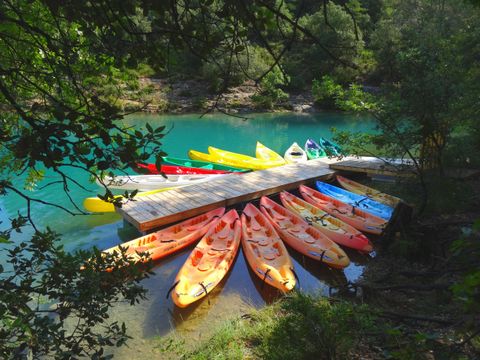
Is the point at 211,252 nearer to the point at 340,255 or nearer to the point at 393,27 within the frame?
the point at 340,255

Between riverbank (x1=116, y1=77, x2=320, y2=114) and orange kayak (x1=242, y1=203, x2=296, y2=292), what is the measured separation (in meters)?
17.7

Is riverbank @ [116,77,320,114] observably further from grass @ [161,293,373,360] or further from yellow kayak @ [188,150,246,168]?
grass @ [161,293,373,360]

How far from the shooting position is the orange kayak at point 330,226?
596 cm

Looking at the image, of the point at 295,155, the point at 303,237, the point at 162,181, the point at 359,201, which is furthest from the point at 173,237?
the point at 295,155

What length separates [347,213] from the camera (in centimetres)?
698

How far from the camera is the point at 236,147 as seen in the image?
51.5ft

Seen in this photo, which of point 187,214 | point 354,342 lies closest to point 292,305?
point 354,342

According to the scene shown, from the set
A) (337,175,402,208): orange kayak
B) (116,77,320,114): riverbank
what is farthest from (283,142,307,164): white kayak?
(116,77,320,114): riverbank

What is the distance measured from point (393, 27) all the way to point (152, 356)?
2625 centimetres

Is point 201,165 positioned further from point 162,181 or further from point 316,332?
point 316,332

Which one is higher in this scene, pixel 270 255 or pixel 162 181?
pixel 270 255

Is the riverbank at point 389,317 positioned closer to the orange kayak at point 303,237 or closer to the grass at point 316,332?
the grass at point 316,332

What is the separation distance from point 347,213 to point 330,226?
73 centimetres

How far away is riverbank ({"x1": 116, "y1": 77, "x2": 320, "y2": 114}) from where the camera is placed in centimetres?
2408
